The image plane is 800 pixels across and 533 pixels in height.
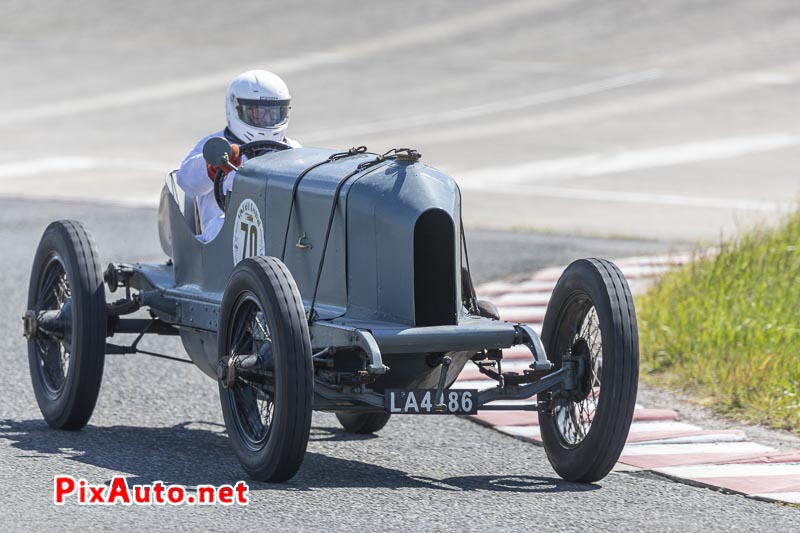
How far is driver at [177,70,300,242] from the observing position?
7480 mm

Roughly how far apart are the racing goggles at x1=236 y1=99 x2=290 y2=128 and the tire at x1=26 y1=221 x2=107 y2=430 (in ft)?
3.42

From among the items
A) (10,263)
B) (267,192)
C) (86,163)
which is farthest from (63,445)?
(86,163)

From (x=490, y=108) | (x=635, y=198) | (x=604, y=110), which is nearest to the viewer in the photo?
(x=635, y=198)

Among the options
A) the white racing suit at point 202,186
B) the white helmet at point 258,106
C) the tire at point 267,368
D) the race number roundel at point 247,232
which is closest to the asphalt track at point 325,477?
the tire at point 267,368

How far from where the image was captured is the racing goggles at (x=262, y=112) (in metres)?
7.64

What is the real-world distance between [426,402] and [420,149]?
1447cm

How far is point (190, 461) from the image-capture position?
6.47 metres

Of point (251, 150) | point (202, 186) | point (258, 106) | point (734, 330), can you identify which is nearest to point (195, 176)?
point (202, 186)

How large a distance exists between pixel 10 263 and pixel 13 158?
25.1 ft

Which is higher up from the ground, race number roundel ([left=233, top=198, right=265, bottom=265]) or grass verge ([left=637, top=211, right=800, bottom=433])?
race number roundel ([left=233, top=198, right=265, bottom=265])

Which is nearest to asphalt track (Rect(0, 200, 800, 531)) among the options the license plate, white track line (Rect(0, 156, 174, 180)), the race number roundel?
the license plate

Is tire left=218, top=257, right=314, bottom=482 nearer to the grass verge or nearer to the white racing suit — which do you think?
the white racing suit

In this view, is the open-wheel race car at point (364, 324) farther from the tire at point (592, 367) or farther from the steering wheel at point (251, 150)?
the steering wheel at point (251, 150)

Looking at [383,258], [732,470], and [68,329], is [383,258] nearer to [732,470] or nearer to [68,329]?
[732,470]
